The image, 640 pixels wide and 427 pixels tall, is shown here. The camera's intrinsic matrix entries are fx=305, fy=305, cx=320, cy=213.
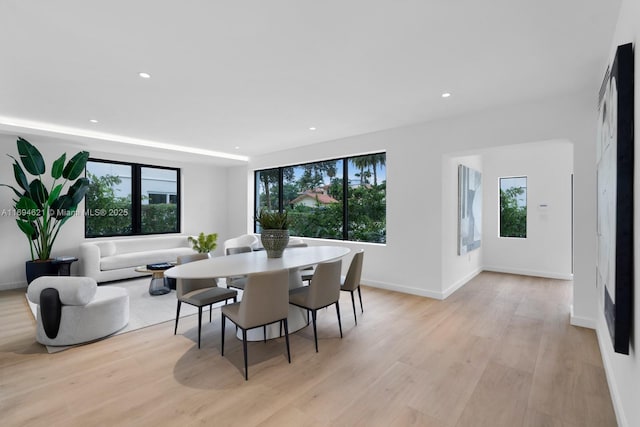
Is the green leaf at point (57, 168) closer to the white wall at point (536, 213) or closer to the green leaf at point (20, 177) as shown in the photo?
the green leaf at point (20, 177)

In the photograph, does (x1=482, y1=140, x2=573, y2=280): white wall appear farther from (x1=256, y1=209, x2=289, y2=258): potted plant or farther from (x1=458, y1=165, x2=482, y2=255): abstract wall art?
(x1=256, y1=209, x2=289, y2=258): potted plant

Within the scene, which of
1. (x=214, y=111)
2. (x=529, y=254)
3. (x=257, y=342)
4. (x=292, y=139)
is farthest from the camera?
(x=529, y=254)

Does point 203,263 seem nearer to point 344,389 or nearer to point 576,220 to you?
point 344,389

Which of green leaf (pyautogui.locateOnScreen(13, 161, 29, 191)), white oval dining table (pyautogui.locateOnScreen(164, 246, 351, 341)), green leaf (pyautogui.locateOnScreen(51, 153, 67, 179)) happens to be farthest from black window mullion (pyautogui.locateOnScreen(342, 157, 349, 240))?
green leaf (pyautogui.locateOnScreen(13, 161, 29, 191))

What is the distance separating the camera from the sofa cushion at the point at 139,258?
5.45 meters

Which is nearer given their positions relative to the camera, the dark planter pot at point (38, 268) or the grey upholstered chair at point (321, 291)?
the grey upholstered chair at point (321, 291)

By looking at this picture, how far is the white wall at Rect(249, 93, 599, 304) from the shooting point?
11.1 feet

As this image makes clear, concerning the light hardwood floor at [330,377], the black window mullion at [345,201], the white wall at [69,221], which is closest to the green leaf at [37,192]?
the white wall at [69,221]

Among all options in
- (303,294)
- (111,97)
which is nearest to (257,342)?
(303,294)

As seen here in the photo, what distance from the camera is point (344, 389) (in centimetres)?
229

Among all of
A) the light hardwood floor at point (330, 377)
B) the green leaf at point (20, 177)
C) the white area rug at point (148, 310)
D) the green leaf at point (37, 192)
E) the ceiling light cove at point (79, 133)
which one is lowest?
the light hardwood floor at point (330, 377)

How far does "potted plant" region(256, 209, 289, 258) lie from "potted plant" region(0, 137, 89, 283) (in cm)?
369

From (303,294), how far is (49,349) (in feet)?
8.14

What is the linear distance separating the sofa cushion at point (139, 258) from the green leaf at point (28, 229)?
1.00 metres
